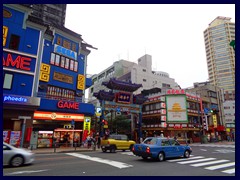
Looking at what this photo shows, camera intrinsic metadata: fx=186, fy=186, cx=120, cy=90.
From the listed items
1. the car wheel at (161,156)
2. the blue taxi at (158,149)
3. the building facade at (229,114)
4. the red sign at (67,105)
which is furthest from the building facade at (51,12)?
the car wheel at (161,156)

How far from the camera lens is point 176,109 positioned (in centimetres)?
4203

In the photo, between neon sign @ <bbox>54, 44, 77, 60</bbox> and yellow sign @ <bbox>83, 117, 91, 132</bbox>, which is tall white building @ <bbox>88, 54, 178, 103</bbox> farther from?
yellow sign @ <bbox>83, 117, 91, 132</bbox>

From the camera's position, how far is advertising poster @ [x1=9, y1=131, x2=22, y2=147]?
69.3 feet

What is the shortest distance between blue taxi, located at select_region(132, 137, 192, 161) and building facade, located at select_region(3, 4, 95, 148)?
12270 mm

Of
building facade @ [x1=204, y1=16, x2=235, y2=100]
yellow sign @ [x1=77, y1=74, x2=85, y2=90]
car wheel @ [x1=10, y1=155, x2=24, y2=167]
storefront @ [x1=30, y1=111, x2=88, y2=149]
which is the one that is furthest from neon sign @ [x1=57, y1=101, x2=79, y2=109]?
building facade @ [x1=204, y1=16, x2=235, y2=100]

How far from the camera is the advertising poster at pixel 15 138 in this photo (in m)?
21.1

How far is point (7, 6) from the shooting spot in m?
23.3

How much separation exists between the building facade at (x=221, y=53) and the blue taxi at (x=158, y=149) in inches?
4330

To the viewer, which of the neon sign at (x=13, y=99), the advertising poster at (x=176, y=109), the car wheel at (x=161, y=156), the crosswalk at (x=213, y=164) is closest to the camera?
the crosswalk at (x=213, y=164)

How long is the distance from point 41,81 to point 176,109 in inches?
1155

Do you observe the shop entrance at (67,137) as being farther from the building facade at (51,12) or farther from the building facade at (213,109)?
the building facade at (51,12)

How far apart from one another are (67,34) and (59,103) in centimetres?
1133

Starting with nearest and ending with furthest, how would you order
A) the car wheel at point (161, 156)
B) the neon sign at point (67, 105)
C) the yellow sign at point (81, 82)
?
the car wheel at point (161, 156), the neon sign at point (67, 105), the yellow sign at point (81, 82)

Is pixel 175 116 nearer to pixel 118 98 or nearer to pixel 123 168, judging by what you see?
pixel 118 98
